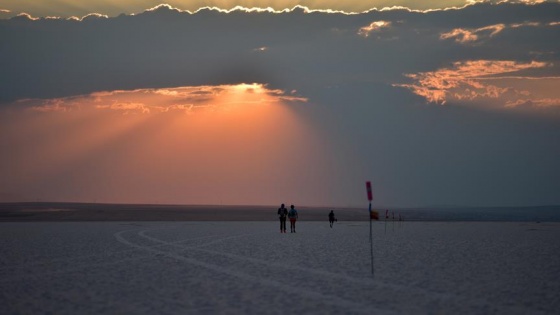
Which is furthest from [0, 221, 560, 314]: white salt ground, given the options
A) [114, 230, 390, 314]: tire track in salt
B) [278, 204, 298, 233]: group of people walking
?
[278, 204, 298, 233]: group of people walking

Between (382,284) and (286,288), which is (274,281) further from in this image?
(382,284)

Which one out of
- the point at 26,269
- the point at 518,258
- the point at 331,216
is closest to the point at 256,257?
the point at 26,269

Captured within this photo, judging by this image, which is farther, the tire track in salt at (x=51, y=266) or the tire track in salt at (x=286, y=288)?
the tire track in salt at (x=51, y=266)

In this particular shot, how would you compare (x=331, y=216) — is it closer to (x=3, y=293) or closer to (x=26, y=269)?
(x=26, y=269)

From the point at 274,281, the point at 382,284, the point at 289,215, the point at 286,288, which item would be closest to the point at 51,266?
the point at 274,281

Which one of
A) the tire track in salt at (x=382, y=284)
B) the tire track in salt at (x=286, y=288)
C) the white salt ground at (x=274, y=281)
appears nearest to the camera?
the tire track in salt at (x=286, y=288)

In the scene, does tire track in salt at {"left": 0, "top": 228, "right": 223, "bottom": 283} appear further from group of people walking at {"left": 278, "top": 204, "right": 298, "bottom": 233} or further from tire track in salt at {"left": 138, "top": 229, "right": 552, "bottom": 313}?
group of people walking at {"left": 278, "top": 204, "right": 298, "bottom": 233}

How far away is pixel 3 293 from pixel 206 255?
1110 centimetres

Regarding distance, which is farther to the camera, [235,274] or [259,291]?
[235,274]

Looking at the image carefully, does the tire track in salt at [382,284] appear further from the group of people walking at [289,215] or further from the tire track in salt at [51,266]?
the group of people walking at [289,215]

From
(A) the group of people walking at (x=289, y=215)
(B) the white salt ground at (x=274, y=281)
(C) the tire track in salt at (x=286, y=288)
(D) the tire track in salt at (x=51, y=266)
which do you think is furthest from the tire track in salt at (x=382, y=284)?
(A) the group of people walking at (x=289, y=215)

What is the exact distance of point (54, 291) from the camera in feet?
53.2

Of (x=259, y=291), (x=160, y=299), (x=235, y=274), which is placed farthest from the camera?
(x=235, y=274)

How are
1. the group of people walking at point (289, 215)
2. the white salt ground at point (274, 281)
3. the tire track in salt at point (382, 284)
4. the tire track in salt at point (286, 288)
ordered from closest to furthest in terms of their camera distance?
the tire track in salt at point (286, 288), the white salt ground at point (274, 281), the tire track in salt at point (382, 284), the group of people walking at point (289, 215)
